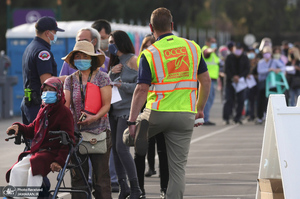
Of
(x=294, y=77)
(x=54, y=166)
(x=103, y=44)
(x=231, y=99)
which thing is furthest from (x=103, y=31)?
(x=294, y=77)

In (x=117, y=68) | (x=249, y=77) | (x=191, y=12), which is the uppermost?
(x=191, y=12)

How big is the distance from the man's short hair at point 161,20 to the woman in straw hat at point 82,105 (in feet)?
2.74

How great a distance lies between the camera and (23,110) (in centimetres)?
823

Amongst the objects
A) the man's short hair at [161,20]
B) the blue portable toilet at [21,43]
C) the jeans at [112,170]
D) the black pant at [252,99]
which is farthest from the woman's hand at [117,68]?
the black pant at [252,99]

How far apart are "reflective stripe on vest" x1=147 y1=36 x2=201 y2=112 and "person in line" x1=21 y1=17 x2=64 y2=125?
1.55 metres

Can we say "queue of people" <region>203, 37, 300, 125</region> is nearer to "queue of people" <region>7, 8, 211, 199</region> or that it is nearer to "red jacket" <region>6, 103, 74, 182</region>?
"queue of people" <region>7, 8, 211, 199</region>

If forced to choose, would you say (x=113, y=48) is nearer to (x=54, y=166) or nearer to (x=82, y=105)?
(x=82, y=105)

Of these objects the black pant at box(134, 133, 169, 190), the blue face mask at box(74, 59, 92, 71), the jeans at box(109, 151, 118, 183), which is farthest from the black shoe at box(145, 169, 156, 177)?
the blue face mask at box(74, 59, 92, 71)

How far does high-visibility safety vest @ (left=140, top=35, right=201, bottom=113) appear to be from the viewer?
6773 mm

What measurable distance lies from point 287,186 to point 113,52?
2.96 metres

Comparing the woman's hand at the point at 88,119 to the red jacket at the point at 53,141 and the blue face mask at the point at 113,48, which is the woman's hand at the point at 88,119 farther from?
the blue face mask at the point at 113,48

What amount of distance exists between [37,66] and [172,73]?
6.00 ft

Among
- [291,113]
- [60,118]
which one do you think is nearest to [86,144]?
[60,118]

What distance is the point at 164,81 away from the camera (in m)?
6.80
